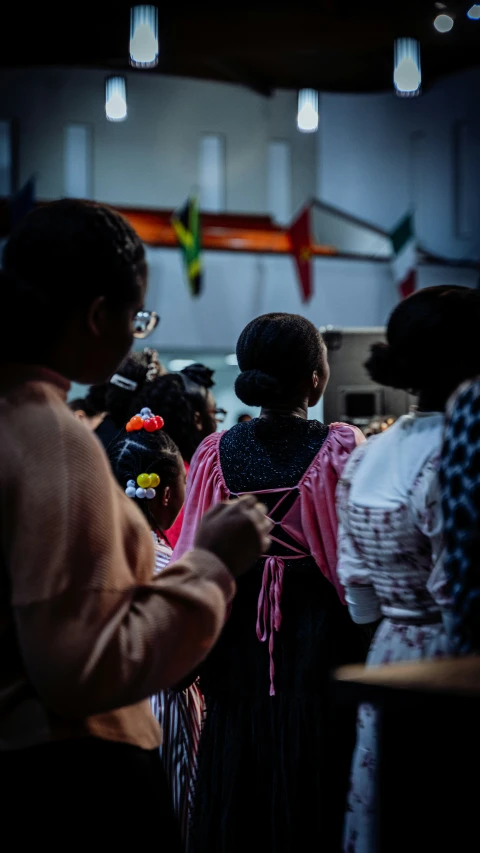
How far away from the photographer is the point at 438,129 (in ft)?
35.9

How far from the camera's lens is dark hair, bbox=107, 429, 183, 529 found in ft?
7.38

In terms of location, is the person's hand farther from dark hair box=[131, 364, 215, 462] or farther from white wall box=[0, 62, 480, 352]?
white wall box=[0, 62, 480, 352]

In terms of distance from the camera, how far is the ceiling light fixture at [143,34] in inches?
194

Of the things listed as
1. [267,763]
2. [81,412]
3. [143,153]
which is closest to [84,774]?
[267,763]

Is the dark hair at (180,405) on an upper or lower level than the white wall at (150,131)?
lower

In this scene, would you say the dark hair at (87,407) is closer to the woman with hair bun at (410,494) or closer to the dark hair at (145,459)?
the dark hair at (145,459)

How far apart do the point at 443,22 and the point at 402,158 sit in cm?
626

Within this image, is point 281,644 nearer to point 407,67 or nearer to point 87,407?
point 87,407

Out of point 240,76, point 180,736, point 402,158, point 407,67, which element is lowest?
point 180,736

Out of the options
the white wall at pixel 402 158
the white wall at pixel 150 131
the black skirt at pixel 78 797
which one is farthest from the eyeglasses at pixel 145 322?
the white wall at pixel 402 158

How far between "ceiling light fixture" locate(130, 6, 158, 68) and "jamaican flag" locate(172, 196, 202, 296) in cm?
368

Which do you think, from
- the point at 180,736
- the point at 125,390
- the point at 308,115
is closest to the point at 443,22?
the point at 308,115

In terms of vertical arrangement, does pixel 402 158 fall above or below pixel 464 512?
above

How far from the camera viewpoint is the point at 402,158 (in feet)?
37.2
